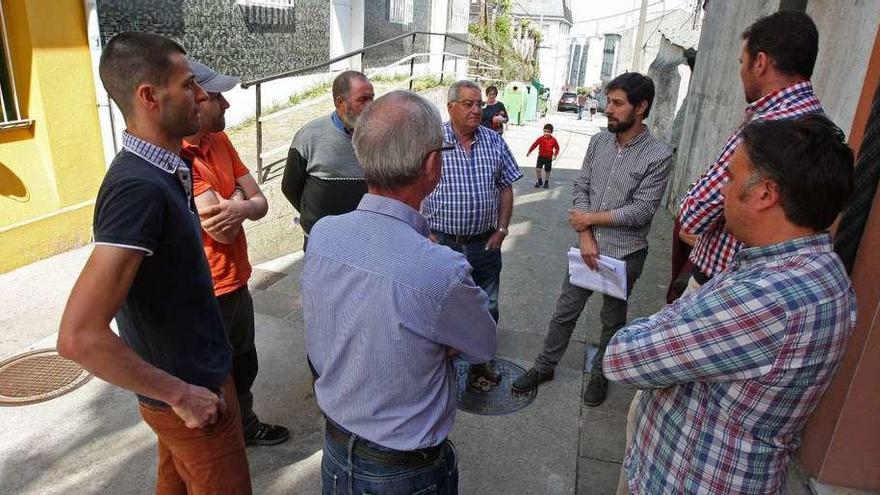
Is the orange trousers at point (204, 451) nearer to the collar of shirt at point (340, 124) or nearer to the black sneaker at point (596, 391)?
the collar of shirt at point (340, 124)

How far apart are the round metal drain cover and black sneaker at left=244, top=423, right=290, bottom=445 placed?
1066 millimetres

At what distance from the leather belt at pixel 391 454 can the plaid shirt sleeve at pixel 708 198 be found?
1.42 meters

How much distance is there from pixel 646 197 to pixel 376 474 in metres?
2.33

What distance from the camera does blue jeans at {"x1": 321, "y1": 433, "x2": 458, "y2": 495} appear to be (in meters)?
1.55

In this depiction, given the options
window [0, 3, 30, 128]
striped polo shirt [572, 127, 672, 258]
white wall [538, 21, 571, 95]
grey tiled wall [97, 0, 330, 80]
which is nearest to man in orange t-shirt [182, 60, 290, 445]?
striped polo shirt [572, 127, 672, 258]

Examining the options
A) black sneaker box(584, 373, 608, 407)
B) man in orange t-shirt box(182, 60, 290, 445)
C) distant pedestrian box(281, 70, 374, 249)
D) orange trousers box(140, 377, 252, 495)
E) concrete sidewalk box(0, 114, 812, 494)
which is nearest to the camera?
orange trousers box(140, 377, 252, 495)

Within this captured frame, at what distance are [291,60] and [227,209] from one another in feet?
23.7

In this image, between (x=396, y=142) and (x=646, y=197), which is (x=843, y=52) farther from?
(x=396, y=142)

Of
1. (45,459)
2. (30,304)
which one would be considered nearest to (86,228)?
(30,304)

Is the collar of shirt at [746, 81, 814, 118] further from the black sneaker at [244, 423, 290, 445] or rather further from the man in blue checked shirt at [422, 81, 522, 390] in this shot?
the black sneaker at [244, 423, 290, 445]

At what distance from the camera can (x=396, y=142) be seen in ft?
4.71

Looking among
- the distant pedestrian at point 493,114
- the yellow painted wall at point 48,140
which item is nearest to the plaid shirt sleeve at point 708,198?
the yellow painted wall at point 48,140

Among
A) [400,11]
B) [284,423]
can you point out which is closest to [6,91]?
[284,423]

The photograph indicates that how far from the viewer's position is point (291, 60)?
8.98 m
